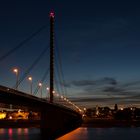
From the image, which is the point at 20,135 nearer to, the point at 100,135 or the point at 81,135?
the point at 81,135

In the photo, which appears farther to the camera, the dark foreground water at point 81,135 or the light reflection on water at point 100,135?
the light reflection on water at point 100,135

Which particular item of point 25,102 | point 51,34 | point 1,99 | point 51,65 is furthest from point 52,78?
point 1,99

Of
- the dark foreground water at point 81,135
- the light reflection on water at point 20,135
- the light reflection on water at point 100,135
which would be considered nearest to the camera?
the light reflection on water at point 20,135

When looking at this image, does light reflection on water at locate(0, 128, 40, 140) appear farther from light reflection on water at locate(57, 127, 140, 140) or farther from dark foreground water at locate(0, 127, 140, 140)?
light reflection on water at locate(57, 127, 140, 140)

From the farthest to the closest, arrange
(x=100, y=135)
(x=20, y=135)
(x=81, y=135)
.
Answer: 1. (x=100, y=135)
2. (x=20, y=135)
3. (x=81, y=135)

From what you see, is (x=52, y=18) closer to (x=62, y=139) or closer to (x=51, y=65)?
(x=51, y=65)

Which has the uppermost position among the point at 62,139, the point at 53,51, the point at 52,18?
the point at 52,18

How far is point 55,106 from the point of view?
70500 mm

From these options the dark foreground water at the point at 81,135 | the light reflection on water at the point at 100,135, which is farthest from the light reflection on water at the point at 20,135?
the light reflection on water at the point at 100,135

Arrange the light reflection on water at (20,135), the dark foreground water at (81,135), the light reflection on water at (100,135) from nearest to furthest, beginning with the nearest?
1. the light reflection on water at (20,135)
2. the dark foreground water at (81,135)
3. the light reflection on water at (100,135)

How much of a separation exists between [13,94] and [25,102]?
9.14 metres

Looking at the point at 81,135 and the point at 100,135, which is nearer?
the point at 81,135

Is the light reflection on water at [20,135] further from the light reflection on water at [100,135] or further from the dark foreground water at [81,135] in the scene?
the light reflection on water at [100,135]

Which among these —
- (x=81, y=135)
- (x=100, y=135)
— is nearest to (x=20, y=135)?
(x=81, y=135)
